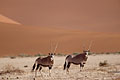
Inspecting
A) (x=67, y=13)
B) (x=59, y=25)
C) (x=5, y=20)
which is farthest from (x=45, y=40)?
(x=67, y=13)

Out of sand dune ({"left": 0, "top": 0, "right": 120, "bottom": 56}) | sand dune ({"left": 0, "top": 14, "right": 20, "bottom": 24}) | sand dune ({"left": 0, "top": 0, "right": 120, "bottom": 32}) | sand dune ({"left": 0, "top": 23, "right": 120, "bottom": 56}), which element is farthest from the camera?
sand dune ({"left": 0, "top": 0, "right": 120, "bottom": 32})

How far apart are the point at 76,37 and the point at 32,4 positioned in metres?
27.5

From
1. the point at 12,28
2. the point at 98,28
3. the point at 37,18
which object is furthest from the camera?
the point at 37,18

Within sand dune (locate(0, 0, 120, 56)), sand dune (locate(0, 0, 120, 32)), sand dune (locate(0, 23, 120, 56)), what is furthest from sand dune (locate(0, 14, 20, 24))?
sand dune (locate(0, 23, 120, 56))

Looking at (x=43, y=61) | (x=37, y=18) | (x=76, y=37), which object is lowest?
(x=43, y=61)

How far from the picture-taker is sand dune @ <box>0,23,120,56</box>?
44562 mm

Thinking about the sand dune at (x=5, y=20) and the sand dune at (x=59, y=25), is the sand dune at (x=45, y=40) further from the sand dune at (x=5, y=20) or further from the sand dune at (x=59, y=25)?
the sand dune at (x=5, y=20)

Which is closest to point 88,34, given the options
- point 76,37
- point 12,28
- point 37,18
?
point 76,37

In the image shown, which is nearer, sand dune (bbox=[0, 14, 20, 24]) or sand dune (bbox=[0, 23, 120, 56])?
sand dune (bbox=[0, 23, 120, 56])

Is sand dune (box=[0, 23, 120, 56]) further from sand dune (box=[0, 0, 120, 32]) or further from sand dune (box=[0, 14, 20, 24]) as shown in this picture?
sand dune (box=[0, 0, 120, 32])

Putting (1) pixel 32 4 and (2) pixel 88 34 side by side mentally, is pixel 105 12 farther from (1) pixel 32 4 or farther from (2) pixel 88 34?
(2) pixel 88 34

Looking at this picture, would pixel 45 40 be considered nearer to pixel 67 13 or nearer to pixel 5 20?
pixel 5 20

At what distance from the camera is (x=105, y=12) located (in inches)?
2911

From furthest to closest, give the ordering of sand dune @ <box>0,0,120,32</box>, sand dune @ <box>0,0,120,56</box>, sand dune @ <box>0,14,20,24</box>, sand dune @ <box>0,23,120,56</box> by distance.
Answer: sand dune @ <box>0,0,120,32</box> → sand dune @ <box>0,14,20,24</box> → sand dune @ <box>0,0,120,56</box> → sand dune @ <box>0,23,120,56</box>
